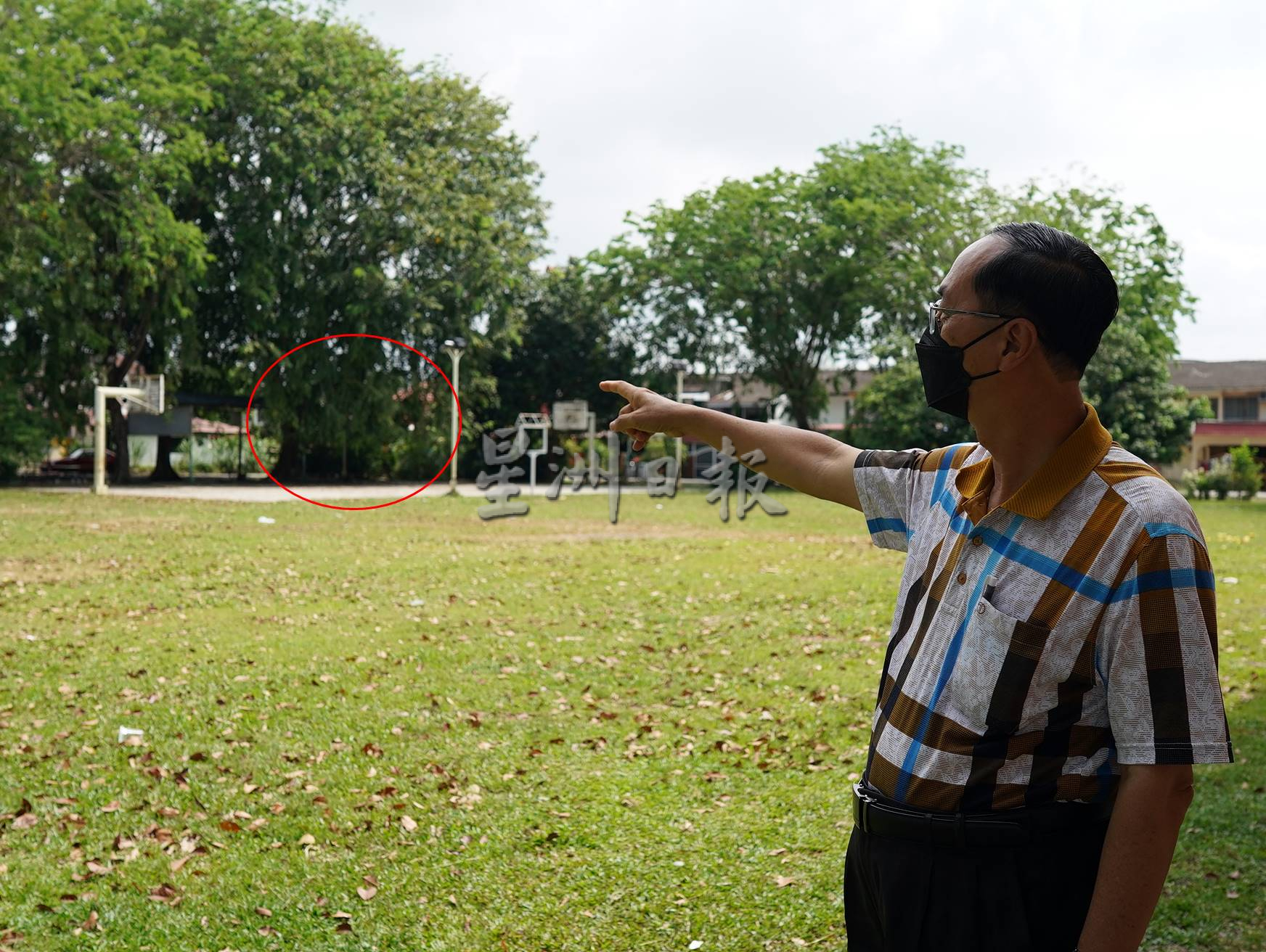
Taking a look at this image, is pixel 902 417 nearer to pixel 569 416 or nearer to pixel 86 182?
pixel 569 416

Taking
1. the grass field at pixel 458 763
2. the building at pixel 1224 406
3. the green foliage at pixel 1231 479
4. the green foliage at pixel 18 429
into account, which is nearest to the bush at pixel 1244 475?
the green foliage at pixel 1231 479

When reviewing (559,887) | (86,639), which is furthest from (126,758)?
(86,639)

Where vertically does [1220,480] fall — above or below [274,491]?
above

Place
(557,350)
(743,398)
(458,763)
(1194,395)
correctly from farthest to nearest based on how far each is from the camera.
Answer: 1. (1194,395)
2. (743,398)
3. (557,350)
4. (458,763)

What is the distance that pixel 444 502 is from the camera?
91.3ft

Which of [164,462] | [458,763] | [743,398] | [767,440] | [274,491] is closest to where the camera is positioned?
[767,440]

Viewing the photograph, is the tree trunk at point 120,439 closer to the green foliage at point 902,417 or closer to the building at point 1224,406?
the green foliage at point 902,417

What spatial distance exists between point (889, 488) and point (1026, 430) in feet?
1.51

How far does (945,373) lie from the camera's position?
6.79ft

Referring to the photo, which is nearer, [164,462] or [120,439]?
[120,439]

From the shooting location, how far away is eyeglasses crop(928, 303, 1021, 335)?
1.93 meters

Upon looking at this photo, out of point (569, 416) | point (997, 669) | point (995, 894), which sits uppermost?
point (569, 416)

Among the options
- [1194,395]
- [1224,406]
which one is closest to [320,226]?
[1194,395]

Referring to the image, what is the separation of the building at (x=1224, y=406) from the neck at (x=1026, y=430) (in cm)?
5004
